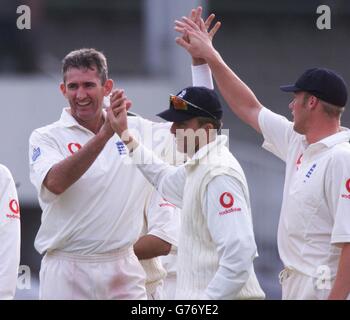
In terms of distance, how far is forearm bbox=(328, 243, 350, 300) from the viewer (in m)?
4.66

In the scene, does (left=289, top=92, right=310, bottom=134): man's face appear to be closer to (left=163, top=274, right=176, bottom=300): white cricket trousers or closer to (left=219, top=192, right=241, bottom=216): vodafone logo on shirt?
(left=219, top=192, right=241, bottom=216): vodafone logo on shirt

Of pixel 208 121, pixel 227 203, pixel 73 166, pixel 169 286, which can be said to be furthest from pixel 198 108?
pixel 169 286

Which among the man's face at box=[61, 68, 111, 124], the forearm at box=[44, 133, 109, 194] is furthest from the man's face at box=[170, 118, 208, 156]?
the man's face at box=[61, 68, 111, 124]

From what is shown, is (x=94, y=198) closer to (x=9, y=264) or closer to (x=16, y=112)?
(x=9, y=264)

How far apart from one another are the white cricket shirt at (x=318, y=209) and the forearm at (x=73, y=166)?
2.60 ft

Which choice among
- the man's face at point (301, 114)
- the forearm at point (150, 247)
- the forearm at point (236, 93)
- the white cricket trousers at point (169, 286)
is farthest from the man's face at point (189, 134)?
the white cricket trousers at point (169, 286)

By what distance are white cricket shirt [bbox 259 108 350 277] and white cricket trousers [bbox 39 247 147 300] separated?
708mm

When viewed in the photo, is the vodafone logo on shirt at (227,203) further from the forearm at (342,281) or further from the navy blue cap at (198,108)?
the forearm at (342,281)

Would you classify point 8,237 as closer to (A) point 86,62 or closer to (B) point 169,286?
(A) point 86,62

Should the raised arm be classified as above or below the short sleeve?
above

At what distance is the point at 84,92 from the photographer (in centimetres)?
514

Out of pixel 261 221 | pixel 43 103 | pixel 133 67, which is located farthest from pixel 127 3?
pixel 261 221

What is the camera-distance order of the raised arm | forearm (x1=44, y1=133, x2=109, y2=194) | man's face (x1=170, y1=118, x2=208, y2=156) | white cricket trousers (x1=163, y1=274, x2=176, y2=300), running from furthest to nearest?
white cricket trousers (x1=163, y1=274, x2=176, y2=300) → the raised arm → forearm (x1=44, y1=133, x2=109, y2=194) → man's face (x1=170, y1=118, x2=208, y2=156)
